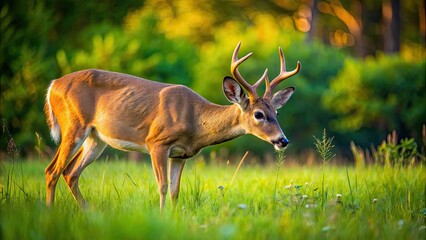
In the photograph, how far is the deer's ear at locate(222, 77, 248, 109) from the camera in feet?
23.1

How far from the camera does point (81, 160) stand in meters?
7.36

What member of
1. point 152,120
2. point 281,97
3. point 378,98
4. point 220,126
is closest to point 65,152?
point 152,120

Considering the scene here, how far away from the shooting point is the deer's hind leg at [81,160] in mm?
7168

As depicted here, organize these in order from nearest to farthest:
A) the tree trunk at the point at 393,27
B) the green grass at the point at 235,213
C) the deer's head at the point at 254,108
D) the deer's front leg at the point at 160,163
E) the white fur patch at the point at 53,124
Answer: the green grass at the point at 235,213 < the deer's front leg at the point at 160,163 < the deer's head at the point at 254,108 < the white fur patch at the point at 53,124 < the tree trunk at the point at 393,27

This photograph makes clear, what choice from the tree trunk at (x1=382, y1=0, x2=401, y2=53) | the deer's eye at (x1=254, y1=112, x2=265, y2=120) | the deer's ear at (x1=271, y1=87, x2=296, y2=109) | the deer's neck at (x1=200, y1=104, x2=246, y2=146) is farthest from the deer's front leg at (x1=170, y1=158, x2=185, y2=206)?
the tree trunk at (x1=382, y1=0, x2=401, y2=53)

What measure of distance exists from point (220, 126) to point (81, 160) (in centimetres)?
162

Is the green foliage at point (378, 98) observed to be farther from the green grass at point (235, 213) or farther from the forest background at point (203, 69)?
the green grass at point (235, 213)

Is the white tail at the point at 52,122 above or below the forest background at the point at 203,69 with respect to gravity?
above

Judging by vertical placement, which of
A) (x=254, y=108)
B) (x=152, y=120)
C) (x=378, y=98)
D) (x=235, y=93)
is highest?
(x=235, y=93)

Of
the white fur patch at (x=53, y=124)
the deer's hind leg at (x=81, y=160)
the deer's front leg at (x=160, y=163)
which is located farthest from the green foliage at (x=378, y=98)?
the deer's front leg at (x=160, y=163)

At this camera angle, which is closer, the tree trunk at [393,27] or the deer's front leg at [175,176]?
the deer's front leg at [175,176]

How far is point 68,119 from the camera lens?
728cm

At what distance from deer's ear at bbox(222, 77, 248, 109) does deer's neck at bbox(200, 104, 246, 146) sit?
0.11 m

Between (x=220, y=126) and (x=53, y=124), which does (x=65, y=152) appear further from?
(x=220, y=126)
